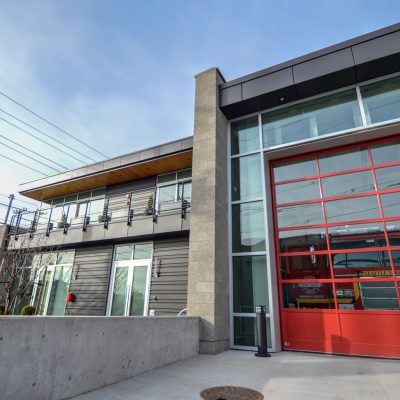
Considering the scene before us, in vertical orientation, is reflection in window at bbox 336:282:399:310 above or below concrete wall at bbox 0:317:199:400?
above

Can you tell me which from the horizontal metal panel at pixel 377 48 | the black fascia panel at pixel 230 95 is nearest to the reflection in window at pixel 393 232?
the horizontal metal panel at pixel 377 48

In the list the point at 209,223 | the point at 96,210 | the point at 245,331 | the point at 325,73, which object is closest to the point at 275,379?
the point at 245,331

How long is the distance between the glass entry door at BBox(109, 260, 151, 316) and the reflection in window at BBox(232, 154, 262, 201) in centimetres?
393

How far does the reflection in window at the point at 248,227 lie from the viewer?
604 centimetres

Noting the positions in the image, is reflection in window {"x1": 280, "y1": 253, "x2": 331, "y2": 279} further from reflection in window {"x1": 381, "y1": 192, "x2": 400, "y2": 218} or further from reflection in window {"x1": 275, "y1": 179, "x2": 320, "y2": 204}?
reflection in window {"x1": 381, "y1": 192, "x2": 400, "y2": 218}

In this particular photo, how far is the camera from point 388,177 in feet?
18.7

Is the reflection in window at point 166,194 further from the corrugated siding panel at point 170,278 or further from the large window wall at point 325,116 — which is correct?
the large window wall at point 325,116

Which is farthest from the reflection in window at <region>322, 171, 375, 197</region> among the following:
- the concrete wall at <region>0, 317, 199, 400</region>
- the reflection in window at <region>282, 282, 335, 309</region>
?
the concrete wall at <region>0, 317, 199, 400</region>

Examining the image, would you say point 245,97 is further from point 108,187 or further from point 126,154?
point 108,187

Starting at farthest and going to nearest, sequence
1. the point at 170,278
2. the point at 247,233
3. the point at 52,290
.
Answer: the point at 52,290, the point at 170,278, the point at 247,233

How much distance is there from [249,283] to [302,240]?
156 cm

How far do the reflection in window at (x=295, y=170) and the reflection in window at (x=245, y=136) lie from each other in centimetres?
84

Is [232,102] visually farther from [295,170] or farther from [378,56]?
[378,56]

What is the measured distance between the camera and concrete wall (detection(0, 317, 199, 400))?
7.32ft
